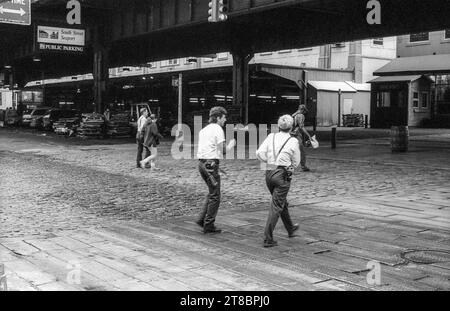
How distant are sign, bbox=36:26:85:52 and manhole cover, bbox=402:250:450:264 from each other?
27689 mm

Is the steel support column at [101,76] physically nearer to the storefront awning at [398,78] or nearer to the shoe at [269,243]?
the storefront awning at [398,78]

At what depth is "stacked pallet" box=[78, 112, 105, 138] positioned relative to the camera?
111 feet

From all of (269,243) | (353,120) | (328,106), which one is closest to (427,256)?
(269,243)

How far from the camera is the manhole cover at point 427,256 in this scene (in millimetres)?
6664

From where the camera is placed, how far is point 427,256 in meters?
6.86

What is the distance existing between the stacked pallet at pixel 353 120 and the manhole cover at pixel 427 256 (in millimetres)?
42795

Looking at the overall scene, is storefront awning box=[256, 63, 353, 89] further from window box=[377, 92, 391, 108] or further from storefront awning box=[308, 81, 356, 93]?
window box=[377, 92, 391, 108]

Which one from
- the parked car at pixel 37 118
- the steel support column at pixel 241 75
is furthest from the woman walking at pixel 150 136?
the parked car at pixel 37 118

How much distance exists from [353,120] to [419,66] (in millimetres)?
7657

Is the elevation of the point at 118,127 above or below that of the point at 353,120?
below

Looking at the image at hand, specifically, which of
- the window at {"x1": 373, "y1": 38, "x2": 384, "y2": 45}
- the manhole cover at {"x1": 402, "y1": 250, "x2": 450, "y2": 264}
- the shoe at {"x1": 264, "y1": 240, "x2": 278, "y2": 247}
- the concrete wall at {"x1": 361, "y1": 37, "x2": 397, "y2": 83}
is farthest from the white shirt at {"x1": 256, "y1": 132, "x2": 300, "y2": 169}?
the window at {"x1": 373, "y1": 38, "x2": 384, "y2": 45}

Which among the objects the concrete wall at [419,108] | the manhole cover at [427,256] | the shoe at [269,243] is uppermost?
the concrete wall at [419,108]

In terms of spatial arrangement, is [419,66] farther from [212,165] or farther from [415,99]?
[212,165]
